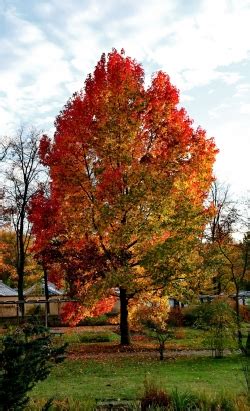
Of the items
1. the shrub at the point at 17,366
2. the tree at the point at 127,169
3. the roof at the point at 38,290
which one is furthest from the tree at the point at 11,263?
the shrub at the point at 17,366

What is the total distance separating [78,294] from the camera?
21.6 meters

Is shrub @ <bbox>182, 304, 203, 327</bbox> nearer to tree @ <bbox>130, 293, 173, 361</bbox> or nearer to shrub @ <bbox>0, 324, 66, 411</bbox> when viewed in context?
tree @ <bbox>130, 293, 173, 361</bbox>

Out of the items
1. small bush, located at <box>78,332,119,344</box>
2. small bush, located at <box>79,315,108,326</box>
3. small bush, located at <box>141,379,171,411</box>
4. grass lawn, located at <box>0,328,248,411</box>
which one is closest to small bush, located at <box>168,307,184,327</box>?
small bush, located at <box>79,315,108,326</box>

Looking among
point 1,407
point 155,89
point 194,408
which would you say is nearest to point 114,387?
point 194,408

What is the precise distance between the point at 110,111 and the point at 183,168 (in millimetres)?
3577

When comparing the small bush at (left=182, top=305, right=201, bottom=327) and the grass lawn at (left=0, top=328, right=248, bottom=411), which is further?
the small bush at (left=182, top=305, right=201, bottom=327)

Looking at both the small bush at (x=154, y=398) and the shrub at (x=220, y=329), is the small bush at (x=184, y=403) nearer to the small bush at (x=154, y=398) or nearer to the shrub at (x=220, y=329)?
the small bush at (x=154, y=398)

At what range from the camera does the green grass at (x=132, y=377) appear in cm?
1098

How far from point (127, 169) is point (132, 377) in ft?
28.0

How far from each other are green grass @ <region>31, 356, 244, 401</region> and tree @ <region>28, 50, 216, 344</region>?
3.40m

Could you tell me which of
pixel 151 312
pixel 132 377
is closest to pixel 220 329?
pixel 151 312

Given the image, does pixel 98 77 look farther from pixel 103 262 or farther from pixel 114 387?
pixel 114 387

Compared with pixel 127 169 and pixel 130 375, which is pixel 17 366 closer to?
pixel 130 375

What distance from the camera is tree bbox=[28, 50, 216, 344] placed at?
1961cm
